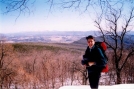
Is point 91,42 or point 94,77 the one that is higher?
point 91,42

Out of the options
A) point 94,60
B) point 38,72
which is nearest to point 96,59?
point 94,60

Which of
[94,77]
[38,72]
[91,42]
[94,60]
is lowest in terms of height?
[38,72]

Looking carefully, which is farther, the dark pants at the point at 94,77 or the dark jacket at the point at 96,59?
the dark pants at the point at 94,77

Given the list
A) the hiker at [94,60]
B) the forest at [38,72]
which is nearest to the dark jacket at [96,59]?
the hiker at [94,60]

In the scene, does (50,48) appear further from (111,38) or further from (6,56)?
(111,38)

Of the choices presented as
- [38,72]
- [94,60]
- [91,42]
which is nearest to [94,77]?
[94,60]

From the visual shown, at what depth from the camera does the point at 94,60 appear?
4605 millimetres

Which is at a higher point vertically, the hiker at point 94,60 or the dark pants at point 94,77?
the hiker at point 94,60

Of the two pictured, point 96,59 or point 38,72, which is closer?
point 96,59

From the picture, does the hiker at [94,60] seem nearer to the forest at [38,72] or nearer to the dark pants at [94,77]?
the dark pants at [94,77]

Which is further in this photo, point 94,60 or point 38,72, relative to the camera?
point 38,72

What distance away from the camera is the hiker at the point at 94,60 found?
14.9ft

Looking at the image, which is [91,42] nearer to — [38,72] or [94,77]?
[94,77]

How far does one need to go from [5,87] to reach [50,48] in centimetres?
6652
